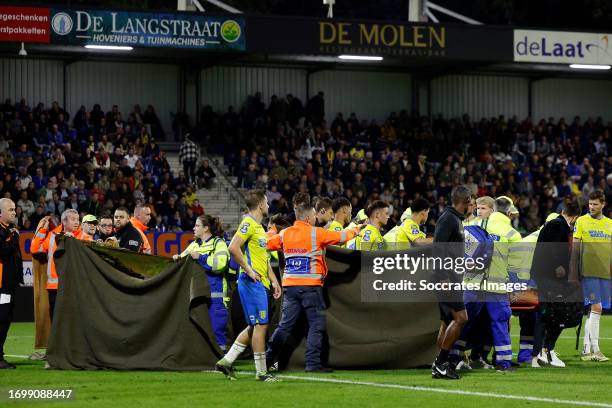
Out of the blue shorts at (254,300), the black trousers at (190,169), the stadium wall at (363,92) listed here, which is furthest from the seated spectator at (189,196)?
the blue shorts at (254,300)

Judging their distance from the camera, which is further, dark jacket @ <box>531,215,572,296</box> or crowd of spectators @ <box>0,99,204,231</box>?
crowd of spectators @ <box>0,99,204,231</box>

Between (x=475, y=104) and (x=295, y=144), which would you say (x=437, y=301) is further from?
(x=475, y=104)

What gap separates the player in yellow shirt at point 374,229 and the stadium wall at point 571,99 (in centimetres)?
2975

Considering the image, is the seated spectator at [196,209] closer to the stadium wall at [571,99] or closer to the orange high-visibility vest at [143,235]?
the orange high-visibility vest at [143,235]

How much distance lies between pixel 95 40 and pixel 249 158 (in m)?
5.78

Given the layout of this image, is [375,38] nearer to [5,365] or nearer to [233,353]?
[5,365]

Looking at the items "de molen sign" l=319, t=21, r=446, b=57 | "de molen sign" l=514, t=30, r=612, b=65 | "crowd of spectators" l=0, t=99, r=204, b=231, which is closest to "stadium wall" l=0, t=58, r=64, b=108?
"crowd of spectators" l=0, t=99, r=204, b=231

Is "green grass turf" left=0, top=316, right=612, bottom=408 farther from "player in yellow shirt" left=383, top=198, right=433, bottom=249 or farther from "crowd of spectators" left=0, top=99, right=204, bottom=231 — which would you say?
"crowd of spectators" left=0, top=99, right=204, bottom=231

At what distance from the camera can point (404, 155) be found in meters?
38.5

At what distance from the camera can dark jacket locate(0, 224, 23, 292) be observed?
15547mm

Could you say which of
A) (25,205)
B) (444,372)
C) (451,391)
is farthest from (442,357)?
(25,205)

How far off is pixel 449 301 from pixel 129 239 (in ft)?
16.4

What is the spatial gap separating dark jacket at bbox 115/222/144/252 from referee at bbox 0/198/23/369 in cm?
145

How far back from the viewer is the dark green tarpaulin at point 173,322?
14969mm
